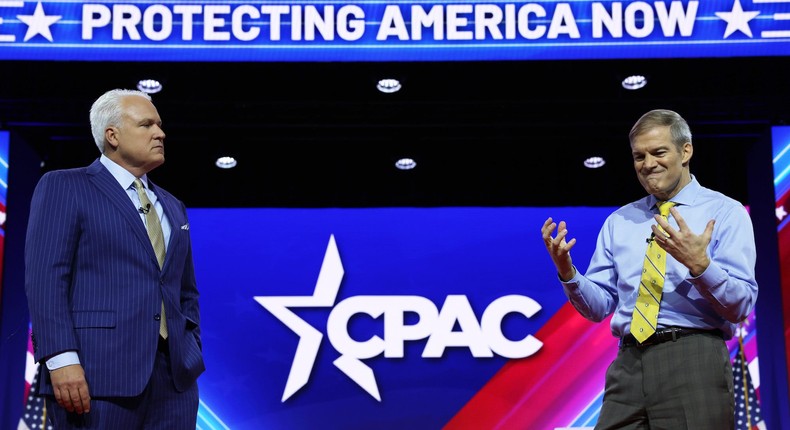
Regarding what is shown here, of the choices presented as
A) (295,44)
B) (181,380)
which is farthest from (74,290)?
(295,44)

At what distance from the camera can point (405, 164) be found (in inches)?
228

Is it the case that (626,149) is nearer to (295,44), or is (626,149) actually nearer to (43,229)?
(295,44)

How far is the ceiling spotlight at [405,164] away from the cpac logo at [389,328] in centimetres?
73

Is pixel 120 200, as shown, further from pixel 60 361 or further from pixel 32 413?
pixel 32 413

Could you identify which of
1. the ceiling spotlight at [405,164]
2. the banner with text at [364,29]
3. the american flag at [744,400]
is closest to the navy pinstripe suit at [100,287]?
the banner with text at [364,29]

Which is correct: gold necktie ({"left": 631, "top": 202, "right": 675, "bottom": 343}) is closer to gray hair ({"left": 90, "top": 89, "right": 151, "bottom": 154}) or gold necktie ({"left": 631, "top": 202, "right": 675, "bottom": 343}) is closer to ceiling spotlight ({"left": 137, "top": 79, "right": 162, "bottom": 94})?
gray hair ({"left": 90, "top": 89, "right": 151, "bottom": 154})

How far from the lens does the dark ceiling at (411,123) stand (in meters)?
5.06

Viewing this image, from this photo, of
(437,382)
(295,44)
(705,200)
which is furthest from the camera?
(437,382)

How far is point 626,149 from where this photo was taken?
224 inches

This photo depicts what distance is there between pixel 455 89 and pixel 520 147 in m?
0.65

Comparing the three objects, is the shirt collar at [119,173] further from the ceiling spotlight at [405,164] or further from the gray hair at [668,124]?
the ceiling spotlight at [405,164]

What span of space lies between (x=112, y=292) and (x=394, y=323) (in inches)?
130

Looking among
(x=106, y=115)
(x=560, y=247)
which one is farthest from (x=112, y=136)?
(x=560, y=247)

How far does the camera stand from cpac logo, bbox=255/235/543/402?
5633 millimetres
